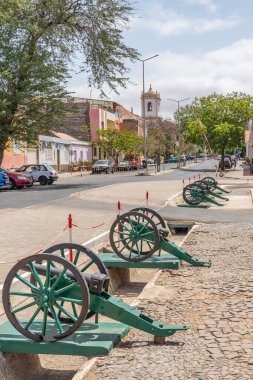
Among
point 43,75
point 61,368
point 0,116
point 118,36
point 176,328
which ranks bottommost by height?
point 61,368

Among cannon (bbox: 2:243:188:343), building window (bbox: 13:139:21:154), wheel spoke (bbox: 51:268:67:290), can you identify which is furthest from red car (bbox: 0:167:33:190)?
wheel spoke (bbox: 51:268:67:290)

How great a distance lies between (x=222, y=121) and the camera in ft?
205

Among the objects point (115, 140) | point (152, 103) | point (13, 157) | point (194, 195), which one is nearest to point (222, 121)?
point (115, 140)

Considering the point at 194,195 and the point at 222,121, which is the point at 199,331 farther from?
the point at 222,121

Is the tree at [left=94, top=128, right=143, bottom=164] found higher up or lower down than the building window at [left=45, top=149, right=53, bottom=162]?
higher up

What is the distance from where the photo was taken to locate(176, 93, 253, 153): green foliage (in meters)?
61.1

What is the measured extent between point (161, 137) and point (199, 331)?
73710mm

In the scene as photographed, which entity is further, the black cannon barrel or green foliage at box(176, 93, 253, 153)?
green foliage at box(176, 93, 253, 153)

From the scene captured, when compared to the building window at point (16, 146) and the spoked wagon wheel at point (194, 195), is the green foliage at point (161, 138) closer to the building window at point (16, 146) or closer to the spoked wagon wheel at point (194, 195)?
the building window at point (16, 146)

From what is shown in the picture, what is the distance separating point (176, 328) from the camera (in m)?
6.46

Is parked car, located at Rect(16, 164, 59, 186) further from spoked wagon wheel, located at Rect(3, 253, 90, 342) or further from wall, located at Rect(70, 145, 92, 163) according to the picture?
spoked wagon wheel, located at Rect(3, 253, 90, 342)

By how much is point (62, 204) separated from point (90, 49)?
652 inches

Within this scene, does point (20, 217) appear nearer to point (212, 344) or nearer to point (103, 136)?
point (212, 344)

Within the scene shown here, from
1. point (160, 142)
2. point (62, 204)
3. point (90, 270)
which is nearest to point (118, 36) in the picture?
point (62, 204)
